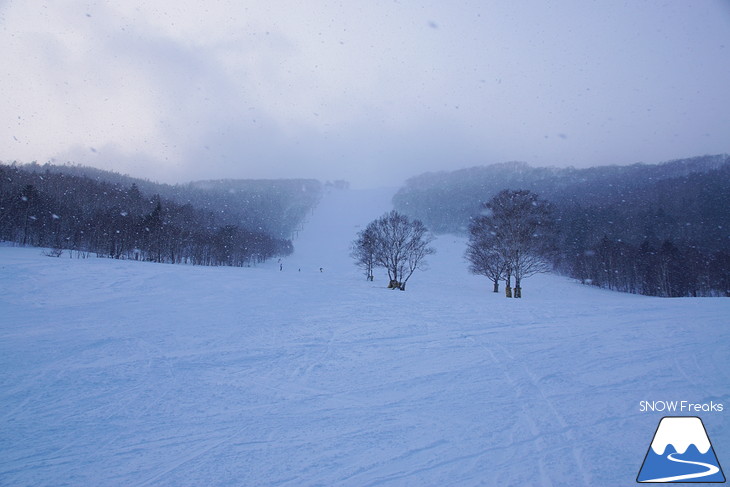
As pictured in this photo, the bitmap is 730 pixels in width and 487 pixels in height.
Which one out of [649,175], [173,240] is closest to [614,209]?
[649,175]

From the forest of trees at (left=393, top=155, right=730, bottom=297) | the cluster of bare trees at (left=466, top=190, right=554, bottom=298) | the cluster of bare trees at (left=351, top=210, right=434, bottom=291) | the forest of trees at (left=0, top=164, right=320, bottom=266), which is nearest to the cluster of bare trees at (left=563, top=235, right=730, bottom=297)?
the forest of trees at (left=393, top=155, right=730, bottom=297)

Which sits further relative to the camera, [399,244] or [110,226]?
[110,226]

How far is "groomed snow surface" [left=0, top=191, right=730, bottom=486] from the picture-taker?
4.23m

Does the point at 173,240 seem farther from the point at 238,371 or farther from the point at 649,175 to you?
the point at 649,175

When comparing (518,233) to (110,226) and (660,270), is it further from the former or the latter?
(110,226)

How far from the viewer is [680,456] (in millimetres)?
4504

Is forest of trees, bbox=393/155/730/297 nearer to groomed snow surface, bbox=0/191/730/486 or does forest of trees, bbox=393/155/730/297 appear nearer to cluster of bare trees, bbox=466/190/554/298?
cluster of bare trees, bbox=466/190/554/298

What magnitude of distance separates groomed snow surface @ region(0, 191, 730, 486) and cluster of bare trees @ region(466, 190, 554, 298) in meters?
13.6

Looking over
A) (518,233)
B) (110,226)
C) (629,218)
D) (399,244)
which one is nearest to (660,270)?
(629,218)

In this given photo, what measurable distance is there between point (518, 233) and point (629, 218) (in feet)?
269

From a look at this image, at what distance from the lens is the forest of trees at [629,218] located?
2029 inches

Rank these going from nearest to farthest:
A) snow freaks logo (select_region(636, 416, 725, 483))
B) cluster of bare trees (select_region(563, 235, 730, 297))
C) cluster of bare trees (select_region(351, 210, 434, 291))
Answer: snow freaks logo (select_region(636, 416, 725, 483)) → cluster of bare trees (select_region(351, 210, 434, 291)) → cluster of bare trees (select_region(563, 235, 730, 297))

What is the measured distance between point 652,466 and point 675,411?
221cm

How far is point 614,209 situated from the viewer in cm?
9388
